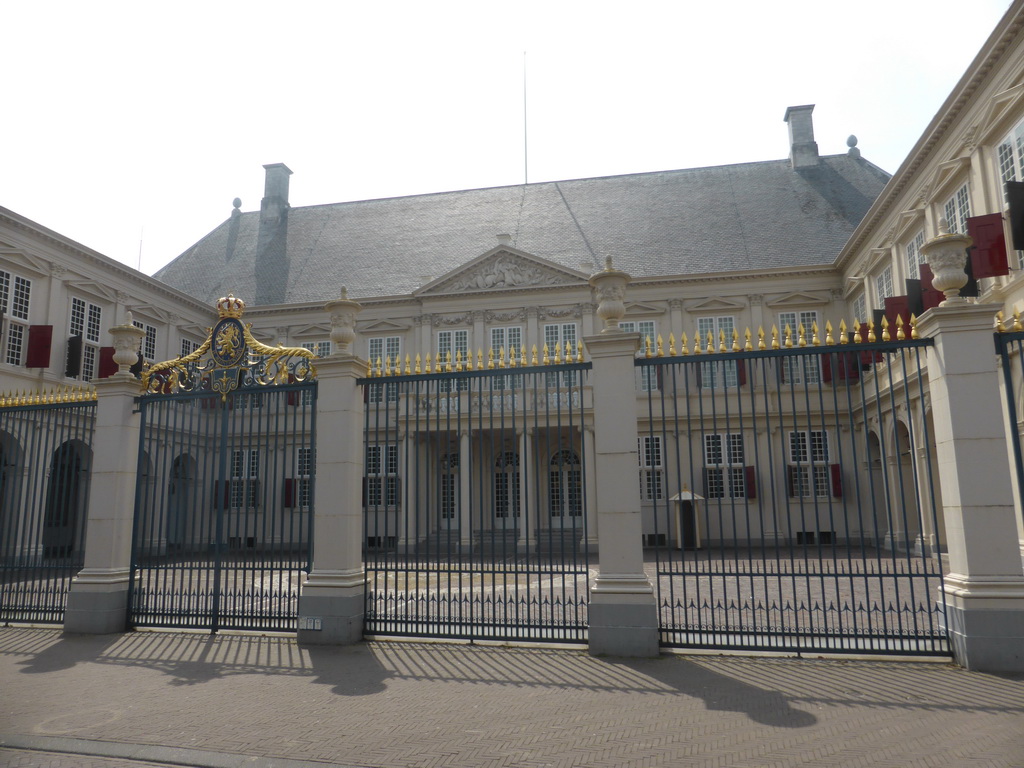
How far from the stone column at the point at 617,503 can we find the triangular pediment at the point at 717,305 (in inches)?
712

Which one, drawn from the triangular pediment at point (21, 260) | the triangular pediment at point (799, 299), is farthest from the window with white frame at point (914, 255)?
the triangular pediment at point (21, 260)

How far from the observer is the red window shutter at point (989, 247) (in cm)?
1364

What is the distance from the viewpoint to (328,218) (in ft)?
111

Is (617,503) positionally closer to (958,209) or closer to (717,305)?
(958,209)

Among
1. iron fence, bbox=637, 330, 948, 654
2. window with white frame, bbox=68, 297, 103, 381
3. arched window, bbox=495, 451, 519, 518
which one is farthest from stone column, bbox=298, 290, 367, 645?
window with white frame, bbox=68, 297, 103, 381

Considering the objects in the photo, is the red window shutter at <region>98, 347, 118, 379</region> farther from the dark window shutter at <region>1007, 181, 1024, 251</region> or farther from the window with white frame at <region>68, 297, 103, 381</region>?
the dark window shutter at <region>1007, 181, 1024, 251</region>

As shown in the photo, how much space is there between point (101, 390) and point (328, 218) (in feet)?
84.2

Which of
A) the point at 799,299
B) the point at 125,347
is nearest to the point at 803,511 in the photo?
the point at 125,347

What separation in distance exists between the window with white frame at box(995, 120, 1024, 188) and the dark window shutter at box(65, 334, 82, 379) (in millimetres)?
23886

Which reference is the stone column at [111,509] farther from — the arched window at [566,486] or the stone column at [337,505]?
the arched window at [566,486]

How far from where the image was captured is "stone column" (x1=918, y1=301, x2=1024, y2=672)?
6.33m

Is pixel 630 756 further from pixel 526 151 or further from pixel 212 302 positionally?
pixel 526 151

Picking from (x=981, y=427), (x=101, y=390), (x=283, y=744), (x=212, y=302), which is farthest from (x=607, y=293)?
(x=212, y=302)

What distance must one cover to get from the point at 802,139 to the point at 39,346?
29243 millimetres
